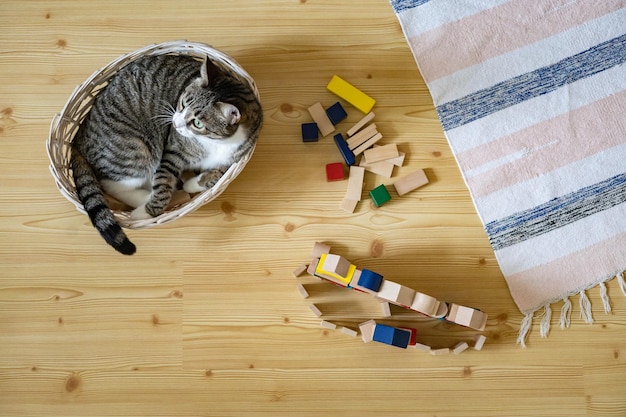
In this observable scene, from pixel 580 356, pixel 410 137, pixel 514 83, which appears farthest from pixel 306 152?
pixel 580 356

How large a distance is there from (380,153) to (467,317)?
45cm

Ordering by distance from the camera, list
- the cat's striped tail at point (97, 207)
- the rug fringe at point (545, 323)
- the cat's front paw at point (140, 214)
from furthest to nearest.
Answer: the rug fringe at point (545, 323), the cat's front paw at point (140, 214), the cat's striped tail at point (97, 207)

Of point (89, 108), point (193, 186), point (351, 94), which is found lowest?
point (193, 186)

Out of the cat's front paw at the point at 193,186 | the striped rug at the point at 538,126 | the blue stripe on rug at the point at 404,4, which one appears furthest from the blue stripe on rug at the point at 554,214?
the cat's front paw at the point at 193,186

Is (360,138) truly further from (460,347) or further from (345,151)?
(460,347)

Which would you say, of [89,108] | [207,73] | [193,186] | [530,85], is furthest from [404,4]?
[89,108]

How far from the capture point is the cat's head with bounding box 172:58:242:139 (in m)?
1.23

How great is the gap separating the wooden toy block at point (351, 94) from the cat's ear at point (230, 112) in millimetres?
356

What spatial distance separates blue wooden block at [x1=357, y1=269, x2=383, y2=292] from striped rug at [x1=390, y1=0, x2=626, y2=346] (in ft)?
1.22

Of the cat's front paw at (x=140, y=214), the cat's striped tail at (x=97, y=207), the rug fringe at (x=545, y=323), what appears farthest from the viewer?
the rug fringe at (x=545, y=323)

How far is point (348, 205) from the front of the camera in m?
1.46

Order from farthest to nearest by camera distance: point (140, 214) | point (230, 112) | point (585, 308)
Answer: point (585, 308) < point (140, 214) < point (230, 112)

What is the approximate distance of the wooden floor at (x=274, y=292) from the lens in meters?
1.43

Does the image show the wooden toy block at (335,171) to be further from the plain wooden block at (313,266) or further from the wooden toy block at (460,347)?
the wooden toy block at (460,347)
